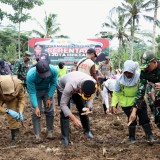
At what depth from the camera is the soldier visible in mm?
4277

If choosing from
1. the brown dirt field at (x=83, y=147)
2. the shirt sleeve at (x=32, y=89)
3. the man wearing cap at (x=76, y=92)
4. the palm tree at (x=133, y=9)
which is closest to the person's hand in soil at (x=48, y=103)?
the shirt sleeve at (x=32, y=89)

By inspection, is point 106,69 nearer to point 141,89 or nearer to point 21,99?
point 21,99

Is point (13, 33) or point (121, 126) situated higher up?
point (13, 33)

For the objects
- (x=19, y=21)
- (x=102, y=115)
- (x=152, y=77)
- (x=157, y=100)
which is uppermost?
(x=19, y=21)

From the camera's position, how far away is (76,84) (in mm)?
4254

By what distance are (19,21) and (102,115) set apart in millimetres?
17932

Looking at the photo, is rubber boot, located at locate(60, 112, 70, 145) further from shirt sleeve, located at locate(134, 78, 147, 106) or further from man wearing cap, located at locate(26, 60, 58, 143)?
shirt sleeve, located at locate(134, 78, 147, 106)

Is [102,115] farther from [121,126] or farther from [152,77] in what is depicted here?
[152,77]

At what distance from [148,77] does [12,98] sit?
2078 millimetres

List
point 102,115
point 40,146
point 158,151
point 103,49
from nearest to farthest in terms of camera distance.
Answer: point 158,151 < point 40,146 < point 102,115 < point 103,49

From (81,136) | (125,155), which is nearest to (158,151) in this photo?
(125,155)

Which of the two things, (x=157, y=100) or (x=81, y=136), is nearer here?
(x=157, y=100)

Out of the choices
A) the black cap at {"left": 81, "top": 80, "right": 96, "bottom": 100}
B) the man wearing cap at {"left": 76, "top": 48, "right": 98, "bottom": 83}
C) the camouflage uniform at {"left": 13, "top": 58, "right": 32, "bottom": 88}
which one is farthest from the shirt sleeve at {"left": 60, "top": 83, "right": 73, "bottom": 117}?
the camouflage uniform at {"left": 13, "top": 58, "right": 32, "bottom": 88}

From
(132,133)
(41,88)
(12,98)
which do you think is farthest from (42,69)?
(132,133)
